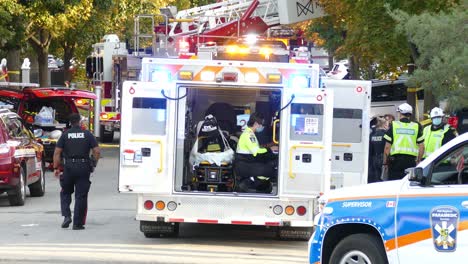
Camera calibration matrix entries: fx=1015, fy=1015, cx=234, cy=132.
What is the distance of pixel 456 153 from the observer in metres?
8.34

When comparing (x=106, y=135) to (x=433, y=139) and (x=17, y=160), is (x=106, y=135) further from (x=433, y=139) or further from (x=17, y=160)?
(x=433, y=139)

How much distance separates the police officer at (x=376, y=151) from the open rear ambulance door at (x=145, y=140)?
17.8 ft

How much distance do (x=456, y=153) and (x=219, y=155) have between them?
545 cm

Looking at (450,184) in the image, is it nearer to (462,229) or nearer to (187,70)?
(462,229)

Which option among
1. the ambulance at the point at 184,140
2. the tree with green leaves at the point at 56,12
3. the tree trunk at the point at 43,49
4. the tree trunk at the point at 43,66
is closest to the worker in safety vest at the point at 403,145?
the ambulance at the point at 184,140

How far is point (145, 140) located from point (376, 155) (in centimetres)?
580

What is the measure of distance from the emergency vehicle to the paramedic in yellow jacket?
401 centimetres

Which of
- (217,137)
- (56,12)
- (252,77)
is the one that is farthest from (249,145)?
(56,12)

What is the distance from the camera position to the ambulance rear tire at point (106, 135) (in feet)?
109

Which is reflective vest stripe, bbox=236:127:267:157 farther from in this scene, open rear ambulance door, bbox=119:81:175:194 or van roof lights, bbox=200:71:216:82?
open rear ambulance door, bbox=119:81:175:194

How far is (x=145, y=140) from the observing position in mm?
12398

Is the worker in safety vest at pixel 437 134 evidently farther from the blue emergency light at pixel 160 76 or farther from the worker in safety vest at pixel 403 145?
the blue emergency light at pixel 160 76

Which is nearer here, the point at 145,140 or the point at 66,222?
the point at 145,140

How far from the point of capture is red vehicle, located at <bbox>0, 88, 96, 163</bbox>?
2388 cm
